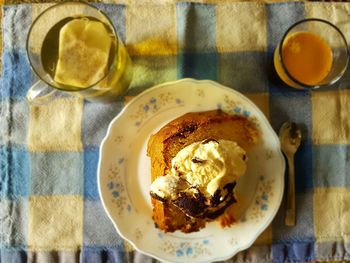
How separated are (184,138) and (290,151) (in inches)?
10.9

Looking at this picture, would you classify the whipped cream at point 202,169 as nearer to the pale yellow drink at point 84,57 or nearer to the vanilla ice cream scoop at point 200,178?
the vanilla ice cream scoop at point 200,178

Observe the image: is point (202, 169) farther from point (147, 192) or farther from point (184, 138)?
point (147, 192)

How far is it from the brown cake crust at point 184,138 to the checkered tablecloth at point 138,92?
0.10 meters

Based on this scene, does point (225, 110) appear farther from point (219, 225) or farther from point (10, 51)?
point (10, 51)

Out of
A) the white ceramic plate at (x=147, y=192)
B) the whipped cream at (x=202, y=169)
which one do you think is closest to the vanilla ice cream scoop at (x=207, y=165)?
the whipped cream at (x=202, y=169)

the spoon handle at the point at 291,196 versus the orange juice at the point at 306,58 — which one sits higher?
the orange juice at the point at 306,58

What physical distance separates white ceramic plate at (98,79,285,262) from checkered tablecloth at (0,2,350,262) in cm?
7

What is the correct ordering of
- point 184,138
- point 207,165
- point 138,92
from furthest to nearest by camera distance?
point 138,92, point 184,138, point 207,165

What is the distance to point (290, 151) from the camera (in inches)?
41.2

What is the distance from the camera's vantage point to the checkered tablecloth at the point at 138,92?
1.06 meters

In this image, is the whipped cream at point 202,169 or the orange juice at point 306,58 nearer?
the whipped cream at point 202,169

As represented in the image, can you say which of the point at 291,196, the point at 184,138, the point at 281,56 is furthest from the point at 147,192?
the point at 281,56

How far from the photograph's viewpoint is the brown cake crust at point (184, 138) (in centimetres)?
98

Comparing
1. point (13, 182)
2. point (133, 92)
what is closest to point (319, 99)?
point (133, 92)
